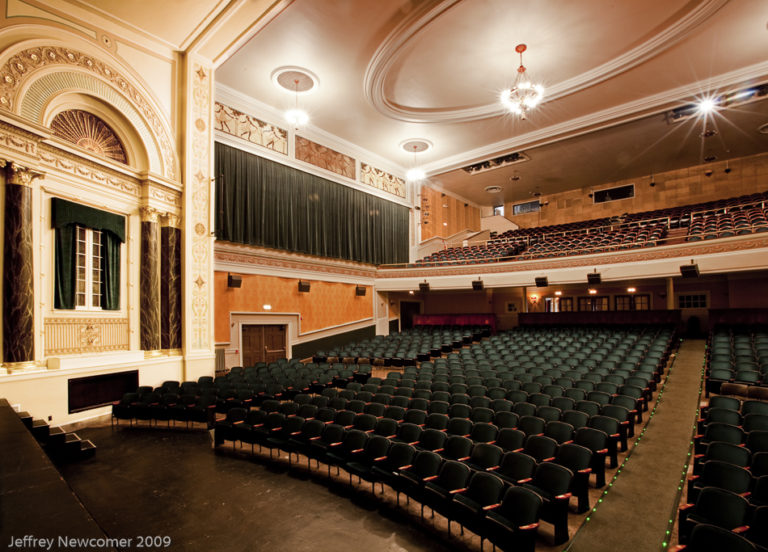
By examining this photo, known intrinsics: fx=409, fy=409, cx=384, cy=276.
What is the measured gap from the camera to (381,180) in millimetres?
15195

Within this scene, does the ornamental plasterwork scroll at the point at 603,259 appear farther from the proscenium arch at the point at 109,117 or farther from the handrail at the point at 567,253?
the proscenium arch at the point at 109,117

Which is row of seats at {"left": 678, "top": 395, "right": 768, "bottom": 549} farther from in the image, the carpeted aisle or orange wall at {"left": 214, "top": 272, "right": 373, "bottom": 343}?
orange wall at {"left": 214, "top": 272, "right": 373, "bottom": 343}

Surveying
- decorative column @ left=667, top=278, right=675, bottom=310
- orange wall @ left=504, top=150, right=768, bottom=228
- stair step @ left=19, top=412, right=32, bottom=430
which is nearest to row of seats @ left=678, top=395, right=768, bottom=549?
stair step @ left=19, top=412, right=32, bottom=430

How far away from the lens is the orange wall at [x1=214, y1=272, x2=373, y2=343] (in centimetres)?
1001

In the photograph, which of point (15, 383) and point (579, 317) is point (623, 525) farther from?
point (579, 317)

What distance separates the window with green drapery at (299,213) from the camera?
34.5 feet

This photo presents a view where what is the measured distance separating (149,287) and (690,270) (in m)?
11.5

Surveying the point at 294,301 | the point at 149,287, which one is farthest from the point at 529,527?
Result: the point at 294,301

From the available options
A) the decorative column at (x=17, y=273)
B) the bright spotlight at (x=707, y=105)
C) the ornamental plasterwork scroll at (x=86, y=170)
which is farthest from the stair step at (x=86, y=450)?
the bright spotlight at (x=707, y=105)

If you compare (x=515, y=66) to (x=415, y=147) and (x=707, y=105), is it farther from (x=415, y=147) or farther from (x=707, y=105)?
(x=707, y=105)

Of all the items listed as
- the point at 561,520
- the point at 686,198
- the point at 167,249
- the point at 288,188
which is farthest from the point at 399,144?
the point at 561,520

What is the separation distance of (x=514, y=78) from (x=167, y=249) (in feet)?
29.7

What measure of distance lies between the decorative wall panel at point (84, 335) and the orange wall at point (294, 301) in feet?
8.90

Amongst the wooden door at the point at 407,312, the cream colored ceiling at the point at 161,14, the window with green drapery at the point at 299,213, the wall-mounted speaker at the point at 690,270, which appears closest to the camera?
the cream colored ceiling at the point at 161,14
